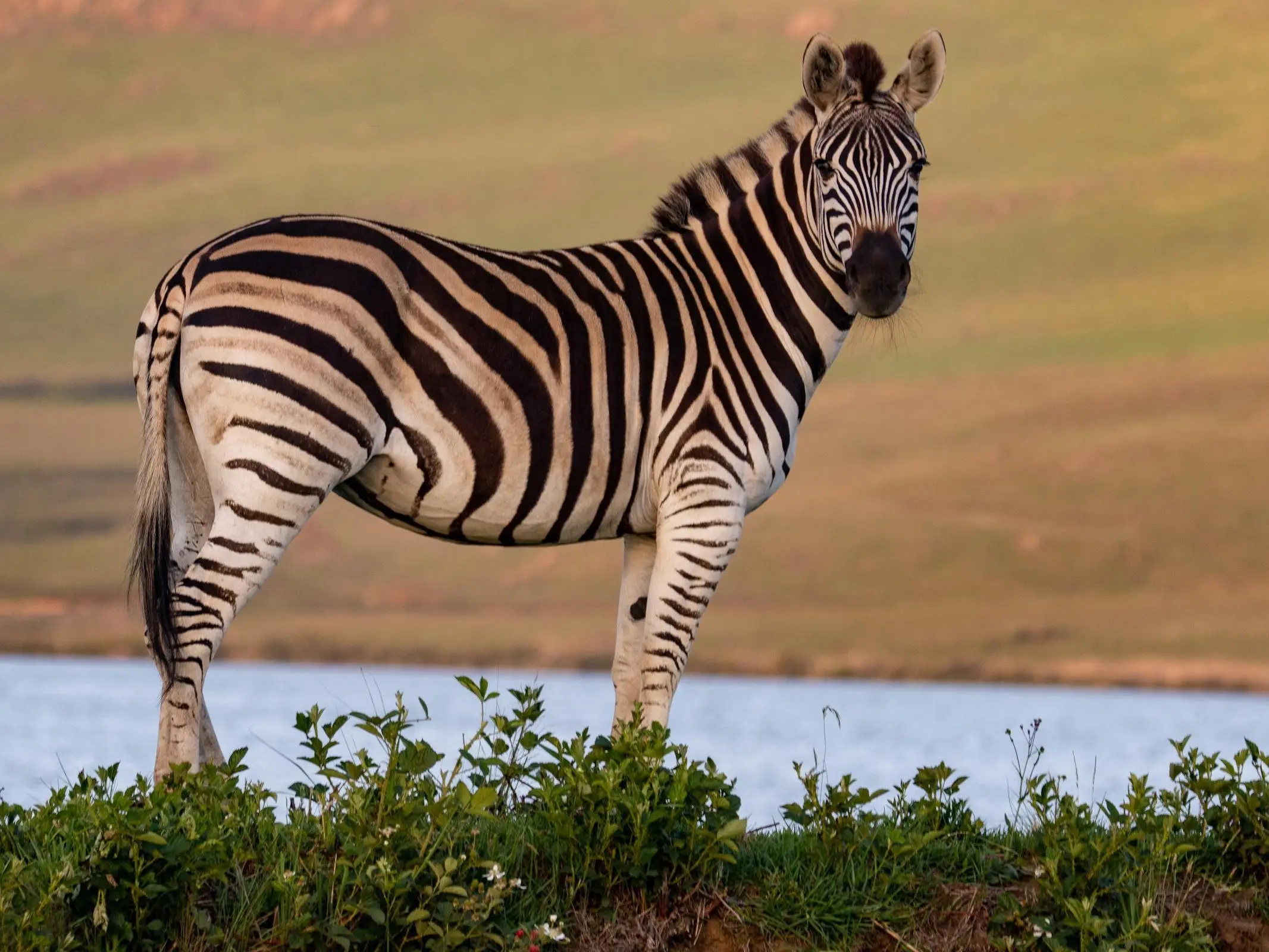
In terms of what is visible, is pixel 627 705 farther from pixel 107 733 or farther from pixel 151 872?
pixel 107 733

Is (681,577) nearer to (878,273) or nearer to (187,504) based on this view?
(878,273)

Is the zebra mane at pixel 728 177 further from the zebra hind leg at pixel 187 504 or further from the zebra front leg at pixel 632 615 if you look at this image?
the zebra hind leg at pixel 187 504

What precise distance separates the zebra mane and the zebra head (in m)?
0.20

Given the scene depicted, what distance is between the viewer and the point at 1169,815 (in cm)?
639

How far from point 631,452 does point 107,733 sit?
28.6 meters

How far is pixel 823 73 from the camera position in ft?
24.9

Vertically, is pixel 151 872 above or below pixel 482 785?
below

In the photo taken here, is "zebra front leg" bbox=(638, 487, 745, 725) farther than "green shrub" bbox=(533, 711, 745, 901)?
Yes

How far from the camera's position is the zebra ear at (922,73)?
7711 millimetres

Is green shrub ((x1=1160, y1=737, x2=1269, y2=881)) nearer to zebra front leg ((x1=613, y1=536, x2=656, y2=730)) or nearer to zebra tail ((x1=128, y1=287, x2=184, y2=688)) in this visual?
zebra front leg ((x1=613, y1=536, x2=656, y2=730))

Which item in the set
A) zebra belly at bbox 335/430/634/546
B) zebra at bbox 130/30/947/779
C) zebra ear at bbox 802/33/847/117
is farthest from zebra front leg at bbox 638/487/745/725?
zebra ear at bbox 802/33/847/117

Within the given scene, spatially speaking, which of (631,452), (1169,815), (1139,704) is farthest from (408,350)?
(1139,704)

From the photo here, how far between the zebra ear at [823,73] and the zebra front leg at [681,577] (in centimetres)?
216

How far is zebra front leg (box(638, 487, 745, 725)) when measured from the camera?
701 cm
